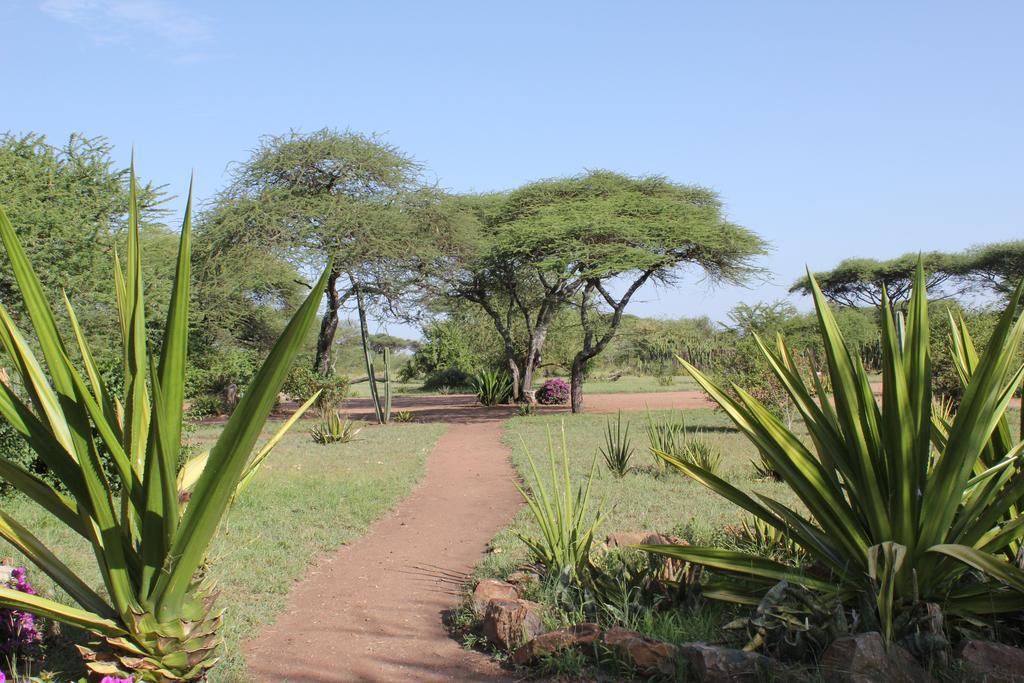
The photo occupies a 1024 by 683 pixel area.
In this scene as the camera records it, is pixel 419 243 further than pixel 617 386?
No

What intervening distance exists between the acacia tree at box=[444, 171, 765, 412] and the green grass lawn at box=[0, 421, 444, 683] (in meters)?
7.63

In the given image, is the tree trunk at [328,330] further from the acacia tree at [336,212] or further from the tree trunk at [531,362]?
the tree trunk at [531,362]

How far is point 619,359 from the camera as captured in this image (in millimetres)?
47969

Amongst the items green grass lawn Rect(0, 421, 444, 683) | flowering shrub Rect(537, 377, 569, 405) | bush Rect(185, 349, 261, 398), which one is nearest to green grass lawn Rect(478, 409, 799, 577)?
green grass lawn Rect(0, 421, 444, 683)

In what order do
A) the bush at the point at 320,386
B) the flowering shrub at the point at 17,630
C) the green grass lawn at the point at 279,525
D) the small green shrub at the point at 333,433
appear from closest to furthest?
1. the flowering shrub at the point at 17,630
2. the green grass lawn at the point at 279,525
3. the small green shrub at the point at 333,433
4. the bush at the point at 320,386

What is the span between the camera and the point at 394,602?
5855 mm

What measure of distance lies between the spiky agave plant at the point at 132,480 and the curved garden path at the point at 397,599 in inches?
57.8

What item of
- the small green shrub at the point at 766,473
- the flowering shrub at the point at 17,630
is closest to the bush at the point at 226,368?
the small green shrub at the point at 766,473

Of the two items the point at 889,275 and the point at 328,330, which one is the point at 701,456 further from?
the point at 889,275

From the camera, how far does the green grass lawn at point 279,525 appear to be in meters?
5.50

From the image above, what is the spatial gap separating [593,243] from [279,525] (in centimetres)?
1373

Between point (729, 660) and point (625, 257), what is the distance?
1683cm

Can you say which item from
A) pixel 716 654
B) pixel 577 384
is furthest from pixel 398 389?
pixel 716 654

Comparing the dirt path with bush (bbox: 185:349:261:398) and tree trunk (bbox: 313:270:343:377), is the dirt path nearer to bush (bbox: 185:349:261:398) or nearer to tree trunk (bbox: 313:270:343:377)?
tree trunk (bbox: 313:270:343:377)
